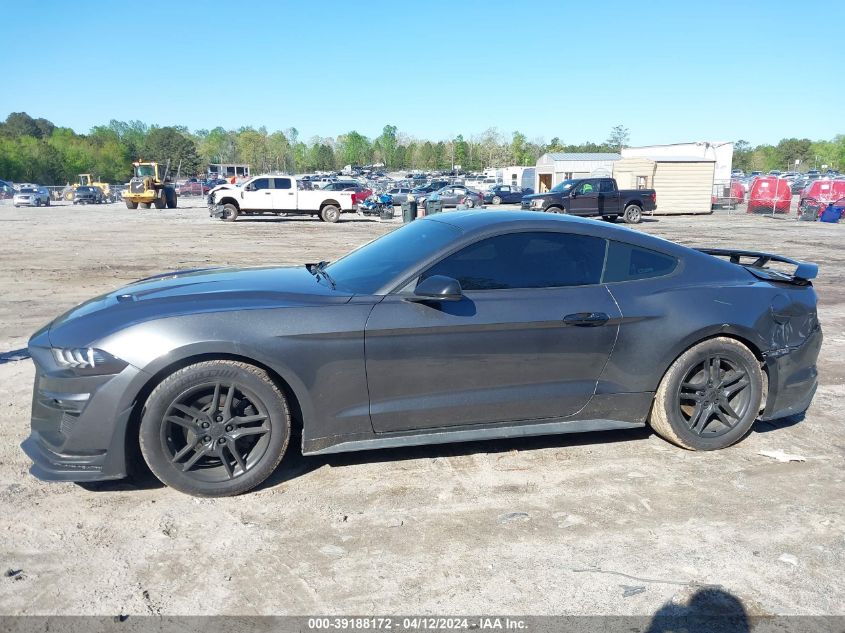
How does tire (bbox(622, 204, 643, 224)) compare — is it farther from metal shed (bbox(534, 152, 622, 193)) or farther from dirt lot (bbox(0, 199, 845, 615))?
dirt lot (bbox(0, 199, 845, 615))

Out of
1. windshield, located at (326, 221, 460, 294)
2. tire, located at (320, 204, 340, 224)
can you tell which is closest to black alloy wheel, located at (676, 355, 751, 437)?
windshield, located at (326, 221, 460, 294)

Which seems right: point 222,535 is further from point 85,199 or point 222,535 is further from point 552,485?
point 85,199

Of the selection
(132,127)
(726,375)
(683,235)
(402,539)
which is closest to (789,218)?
(683,235)

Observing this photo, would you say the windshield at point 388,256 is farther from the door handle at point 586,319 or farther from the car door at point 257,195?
the car door at point 257,195

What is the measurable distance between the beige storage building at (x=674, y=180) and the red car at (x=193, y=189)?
48236 millimetres

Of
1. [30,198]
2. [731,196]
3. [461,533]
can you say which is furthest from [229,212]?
[731,196]

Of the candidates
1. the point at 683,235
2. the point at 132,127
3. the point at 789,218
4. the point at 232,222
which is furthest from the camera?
the point at 132,127

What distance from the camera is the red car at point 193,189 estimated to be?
6900 cm

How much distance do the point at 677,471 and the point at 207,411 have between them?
8.86 ft

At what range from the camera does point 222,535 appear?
3.22m

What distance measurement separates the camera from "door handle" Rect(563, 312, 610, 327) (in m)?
3.92

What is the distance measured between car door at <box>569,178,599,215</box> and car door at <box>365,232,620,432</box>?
23763 mm

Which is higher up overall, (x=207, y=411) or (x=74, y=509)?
(x=207, y=411)

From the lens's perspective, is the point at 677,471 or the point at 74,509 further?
the point at 677,471
